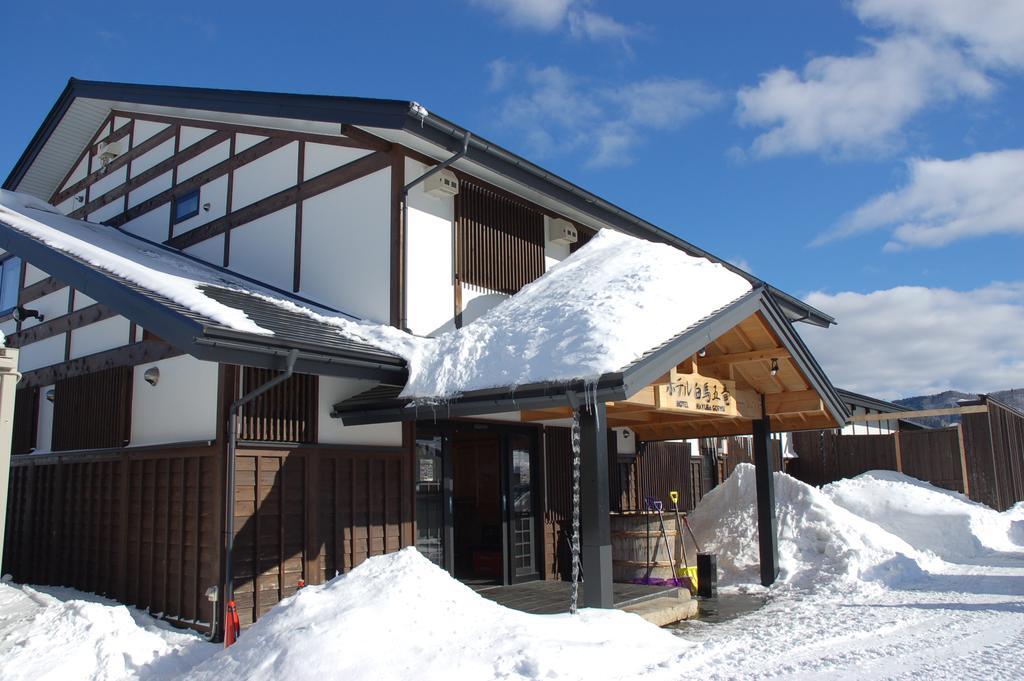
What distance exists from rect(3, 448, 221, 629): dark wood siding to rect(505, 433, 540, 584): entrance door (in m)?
4.21

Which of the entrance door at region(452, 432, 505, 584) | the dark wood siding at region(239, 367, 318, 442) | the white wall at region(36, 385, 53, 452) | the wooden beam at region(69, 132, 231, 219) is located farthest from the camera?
the wooden beam at region(69, 132, 231, 219)

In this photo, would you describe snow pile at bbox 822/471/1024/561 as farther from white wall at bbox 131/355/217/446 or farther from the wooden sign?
white wall at bbox 131/355/217/446

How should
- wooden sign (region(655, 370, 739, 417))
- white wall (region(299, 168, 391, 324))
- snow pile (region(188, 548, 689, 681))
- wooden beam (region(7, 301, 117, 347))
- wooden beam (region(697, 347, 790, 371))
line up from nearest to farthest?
1. snow pile (region(188, 548, 689, 681))
2. wooden sign (region(655, 370, 739, 417))
3. white wall (region(299, 168, 391, 324))
4. wooden beam (region(697, 347, 790, 371))
5. wooden beam (region(7, 301, 117, 347))

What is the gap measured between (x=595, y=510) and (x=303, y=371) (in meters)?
3.06

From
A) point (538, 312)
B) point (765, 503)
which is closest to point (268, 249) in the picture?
point (538, 312)

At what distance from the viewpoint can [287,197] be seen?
10.9 meters

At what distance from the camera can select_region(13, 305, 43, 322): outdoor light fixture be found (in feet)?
40.7

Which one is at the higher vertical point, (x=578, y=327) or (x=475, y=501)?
(x=578, y=327)

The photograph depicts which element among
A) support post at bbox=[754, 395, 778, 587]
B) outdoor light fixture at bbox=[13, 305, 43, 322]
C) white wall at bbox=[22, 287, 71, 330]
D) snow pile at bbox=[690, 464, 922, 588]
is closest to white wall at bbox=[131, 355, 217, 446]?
white wall at bbox=[22, 287, 71, 330]

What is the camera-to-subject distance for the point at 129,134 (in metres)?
14.1

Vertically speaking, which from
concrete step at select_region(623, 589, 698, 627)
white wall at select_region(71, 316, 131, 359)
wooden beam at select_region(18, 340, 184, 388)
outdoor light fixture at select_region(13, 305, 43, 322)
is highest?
outdoor light fixture at select_region(13, 305, 43, 322)

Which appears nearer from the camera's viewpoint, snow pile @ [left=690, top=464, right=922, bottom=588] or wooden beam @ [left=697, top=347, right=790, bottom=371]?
wooden beam @ [left=697, top=347, right=790, bottom=371]

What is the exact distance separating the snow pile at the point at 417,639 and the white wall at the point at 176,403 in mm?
2743

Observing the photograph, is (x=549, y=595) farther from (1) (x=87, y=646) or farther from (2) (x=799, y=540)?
(1) (x=87, y=646)
